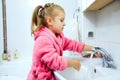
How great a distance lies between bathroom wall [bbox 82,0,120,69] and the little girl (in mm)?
391

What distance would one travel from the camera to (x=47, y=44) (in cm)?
96

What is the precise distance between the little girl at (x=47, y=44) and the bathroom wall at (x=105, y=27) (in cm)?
39

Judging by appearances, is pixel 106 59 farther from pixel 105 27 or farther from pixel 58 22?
pixel 58 22

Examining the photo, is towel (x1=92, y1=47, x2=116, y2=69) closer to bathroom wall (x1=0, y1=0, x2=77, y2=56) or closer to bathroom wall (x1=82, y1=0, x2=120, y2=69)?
bathroom wall (x1=82, y1=0, x2=120, y2=69)

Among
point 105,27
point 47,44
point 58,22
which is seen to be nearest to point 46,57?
point 47,44

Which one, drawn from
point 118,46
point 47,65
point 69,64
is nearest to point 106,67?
point 118,46

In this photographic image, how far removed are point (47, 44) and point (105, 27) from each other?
0.71 meters

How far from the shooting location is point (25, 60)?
2178mm

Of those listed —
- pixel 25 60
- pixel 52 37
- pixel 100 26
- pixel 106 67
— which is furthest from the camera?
pixel 25 60

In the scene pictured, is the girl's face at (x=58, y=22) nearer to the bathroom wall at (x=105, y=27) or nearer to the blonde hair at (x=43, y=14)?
the blonde hair at (x=43, y=14)

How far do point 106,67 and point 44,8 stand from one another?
637 millimetres

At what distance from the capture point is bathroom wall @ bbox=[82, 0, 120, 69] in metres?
1.19

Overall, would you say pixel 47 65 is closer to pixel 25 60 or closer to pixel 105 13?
pixel 105 13

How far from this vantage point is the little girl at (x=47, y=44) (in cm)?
93
